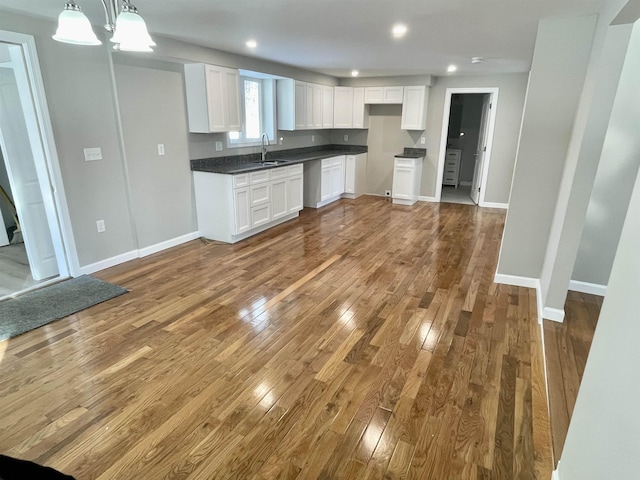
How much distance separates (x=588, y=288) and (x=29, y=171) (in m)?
5.55

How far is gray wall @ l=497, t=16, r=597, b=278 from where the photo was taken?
9.72 feet

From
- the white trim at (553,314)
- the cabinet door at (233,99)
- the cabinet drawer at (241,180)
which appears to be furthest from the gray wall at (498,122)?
the white trim at (553,314)

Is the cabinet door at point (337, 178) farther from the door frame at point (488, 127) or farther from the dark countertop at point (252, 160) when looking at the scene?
the door frame at point (488, 127)

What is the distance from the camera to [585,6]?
2652 millimetres

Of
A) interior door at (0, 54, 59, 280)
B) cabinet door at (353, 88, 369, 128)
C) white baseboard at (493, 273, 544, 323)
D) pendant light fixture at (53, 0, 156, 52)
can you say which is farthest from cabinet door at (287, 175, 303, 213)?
pendant light fixture at (53, 0, 156, 52)

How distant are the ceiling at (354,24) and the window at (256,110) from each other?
80 cm

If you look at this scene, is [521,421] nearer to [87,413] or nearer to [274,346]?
[274,346]

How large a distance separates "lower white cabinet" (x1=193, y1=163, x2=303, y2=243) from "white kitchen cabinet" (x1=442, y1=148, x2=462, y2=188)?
5312mm

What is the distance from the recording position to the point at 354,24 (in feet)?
10.8

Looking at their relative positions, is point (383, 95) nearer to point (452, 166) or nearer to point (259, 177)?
point (452, 166)

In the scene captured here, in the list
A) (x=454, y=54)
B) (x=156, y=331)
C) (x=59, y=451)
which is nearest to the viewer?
(x=59, y=451)

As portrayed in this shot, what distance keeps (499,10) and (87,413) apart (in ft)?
12.7

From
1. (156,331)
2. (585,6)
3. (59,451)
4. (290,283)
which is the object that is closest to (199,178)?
(290,283)

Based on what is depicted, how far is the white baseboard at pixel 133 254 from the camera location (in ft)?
12.5
